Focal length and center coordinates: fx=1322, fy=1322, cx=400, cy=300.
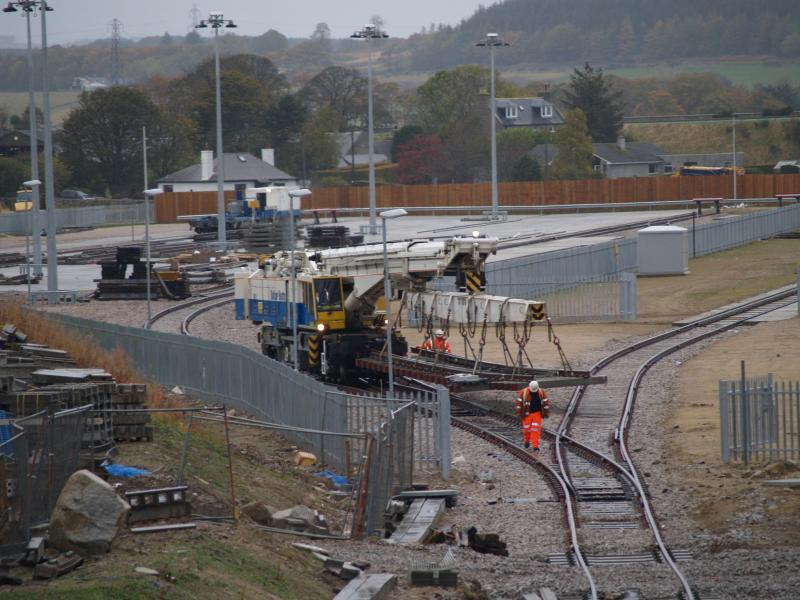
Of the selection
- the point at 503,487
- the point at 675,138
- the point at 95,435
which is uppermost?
the point at 675,138

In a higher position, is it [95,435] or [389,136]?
[389,136]

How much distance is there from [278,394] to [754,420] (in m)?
9.08

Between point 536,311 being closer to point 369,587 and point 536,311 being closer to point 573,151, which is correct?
point 369,587

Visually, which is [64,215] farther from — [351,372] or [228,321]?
[351,372]

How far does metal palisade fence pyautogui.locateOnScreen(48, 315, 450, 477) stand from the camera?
2200cm

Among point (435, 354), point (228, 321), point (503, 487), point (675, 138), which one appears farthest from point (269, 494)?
point (675, 138)

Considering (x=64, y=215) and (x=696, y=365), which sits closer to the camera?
(x=696, y=365)

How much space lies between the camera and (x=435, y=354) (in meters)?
→ 30.9

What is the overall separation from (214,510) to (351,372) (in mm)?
15848

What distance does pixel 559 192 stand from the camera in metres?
106

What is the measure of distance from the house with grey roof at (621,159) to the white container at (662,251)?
66835 millimetres

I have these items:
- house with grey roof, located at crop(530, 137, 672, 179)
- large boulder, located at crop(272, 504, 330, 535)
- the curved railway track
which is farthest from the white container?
house with grey roof, located at crop(530, 137, 672, 179)

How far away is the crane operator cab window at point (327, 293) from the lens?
3212cm

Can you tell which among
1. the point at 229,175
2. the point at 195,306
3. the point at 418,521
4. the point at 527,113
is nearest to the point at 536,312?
the point at 418,521
